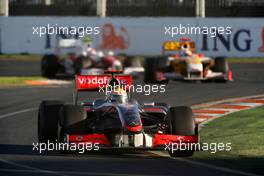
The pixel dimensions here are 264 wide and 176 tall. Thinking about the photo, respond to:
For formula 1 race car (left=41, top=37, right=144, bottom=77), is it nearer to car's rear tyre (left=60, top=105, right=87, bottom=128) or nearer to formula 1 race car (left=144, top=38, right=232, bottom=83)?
formula 1 race car (left=144, top=38, right=232, bottom=83)

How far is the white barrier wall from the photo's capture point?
44541mm

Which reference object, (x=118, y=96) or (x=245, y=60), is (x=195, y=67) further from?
(x=245, y=60)

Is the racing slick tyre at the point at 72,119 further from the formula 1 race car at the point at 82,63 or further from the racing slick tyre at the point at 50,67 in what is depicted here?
the racing slick tyre at the point at 50,67

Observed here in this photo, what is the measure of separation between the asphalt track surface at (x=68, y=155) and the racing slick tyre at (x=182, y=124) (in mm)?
256

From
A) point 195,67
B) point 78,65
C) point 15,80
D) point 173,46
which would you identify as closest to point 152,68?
point 195,67

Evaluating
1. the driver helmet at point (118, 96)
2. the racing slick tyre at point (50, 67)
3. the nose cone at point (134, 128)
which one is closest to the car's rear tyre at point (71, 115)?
the nose cone at point (134, 128)

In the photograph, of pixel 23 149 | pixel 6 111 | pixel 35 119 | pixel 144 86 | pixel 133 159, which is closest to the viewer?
pixel 133 159

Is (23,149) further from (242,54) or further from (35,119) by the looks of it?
(242,54)

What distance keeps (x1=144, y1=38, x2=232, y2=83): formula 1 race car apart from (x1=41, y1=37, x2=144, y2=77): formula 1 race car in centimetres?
188

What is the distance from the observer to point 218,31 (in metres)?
44.2

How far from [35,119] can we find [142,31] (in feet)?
84.3

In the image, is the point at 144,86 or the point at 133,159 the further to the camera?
the point at 144,86

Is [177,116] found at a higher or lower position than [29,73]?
higher

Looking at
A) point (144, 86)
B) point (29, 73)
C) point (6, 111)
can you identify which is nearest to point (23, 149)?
point (6, 111)
